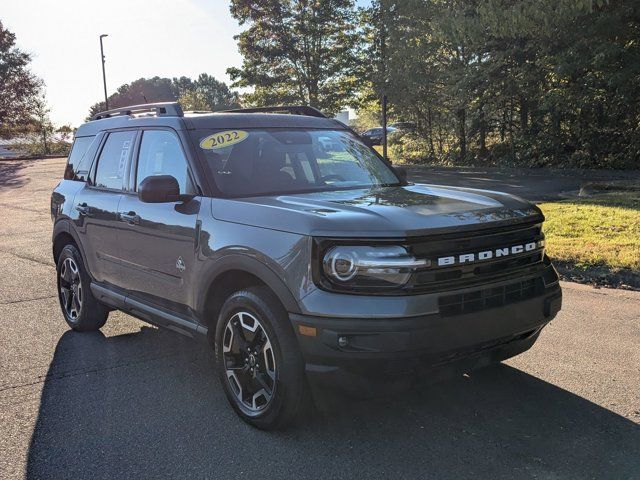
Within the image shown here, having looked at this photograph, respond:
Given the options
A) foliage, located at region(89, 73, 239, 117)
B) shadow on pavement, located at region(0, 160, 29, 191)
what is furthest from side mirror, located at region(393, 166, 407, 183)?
foliage, located at region(89, 73, 239, 117)

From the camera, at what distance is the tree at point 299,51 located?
3003cm

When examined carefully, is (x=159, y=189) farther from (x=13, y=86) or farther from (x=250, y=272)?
(x=13, y=86)

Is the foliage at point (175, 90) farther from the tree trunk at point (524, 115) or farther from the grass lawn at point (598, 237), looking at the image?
the grass lawn at point (598, 237)

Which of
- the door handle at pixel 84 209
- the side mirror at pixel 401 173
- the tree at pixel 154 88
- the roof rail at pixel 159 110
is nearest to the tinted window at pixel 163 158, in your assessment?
the roof rail at pixel 159 110

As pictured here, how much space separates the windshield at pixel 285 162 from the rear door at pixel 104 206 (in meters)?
1.02

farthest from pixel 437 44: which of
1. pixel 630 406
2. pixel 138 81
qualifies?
pixel 138 81

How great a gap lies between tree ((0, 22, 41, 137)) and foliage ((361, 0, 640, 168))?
2554cm

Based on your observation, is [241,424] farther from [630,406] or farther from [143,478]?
[630,406]

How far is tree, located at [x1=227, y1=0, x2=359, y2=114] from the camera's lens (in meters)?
30.0

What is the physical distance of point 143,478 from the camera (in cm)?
299

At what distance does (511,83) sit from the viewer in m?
21.1

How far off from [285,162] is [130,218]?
1.25m

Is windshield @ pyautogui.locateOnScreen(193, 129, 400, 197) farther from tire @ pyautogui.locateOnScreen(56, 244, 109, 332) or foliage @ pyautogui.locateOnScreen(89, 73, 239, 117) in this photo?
foliage @ pyautogui.locateOnScreen(89, 73, 239, 117)

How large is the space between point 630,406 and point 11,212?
15488mm
